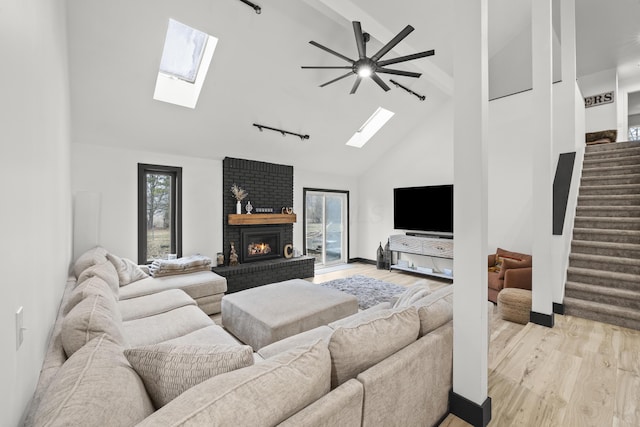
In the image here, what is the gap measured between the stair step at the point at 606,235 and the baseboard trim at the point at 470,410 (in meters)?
3.25

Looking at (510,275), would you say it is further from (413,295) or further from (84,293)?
(84,293)

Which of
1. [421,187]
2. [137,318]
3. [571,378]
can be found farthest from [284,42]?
[571,378]

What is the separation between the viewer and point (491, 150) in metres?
5.11

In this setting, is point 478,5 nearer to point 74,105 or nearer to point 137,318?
point 137,318

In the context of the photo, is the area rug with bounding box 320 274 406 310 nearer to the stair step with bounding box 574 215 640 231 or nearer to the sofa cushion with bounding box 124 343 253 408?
the stair step with bounding box 574 215 640 231

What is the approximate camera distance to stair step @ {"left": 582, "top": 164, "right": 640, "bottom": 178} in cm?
409

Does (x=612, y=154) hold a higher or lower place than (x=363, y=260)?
higher

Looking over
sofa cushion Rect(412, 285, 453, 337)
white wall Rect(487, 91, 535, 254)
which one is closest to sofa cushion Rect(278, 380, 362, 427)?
sofa cushion Rect(412, 285, 453, 337)

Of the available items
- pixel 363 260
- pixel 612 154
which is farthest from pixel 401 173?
pixel 612 154

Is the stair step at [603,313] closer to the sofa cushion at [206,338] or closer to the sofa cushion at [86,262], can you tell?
the sofa cushion at [206,338]

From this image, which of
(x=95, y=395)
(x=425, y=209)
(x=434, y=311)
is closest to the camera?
(x=95, y=395)

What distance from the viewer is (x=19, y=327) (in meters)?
0.93

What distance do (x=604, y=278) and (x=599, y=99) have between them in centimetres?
494

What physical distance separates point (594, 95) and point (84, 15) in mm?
8807
